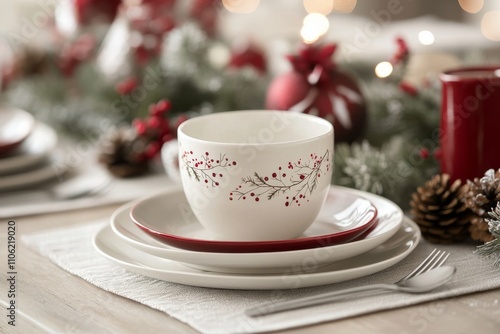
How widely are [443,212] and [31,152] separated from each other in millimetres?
732

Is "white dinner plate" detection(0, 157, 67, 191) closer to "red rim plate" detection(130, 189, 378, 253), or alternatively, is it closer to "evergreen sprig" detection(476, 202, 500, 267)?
"red rim plate" detection(130, 189, 378, 253)

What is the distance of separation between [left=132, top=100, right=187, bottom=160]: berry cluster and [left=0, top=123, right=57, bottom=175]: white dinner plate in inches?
6.4

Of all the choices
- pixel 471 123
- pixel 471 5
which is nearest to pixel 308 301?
pixel 471 123

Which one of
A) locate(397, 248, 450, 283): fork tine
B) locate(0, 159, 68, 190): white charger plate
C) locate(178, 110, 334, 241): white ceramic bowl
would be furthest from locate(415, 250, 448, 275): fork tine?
locate(0, 159, 68, 190): white charger plate

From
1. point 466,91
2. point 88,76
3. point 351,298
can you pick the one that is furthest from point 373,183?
point 88,76

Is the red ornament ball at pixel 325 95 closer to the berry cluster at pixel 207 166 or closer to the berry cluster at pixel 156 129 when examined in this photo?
the berry cluster at pixel 156 129

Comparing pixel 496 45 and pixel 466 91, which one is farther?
pixel 496 45

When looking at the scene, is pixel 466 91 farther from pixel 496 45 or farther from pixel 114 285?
pixel 114 285

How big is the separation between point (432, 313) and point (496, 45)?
0.67 m

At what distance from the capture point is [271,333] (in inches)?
26.3

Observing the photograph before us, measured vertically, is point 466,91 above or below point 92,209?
above

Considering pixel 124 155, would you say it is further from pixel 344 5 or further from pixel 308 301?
pixel 308 301

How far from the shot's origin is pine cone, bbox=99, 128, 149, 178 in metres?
1.28

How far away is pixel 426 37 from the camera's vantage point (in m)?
1.30
